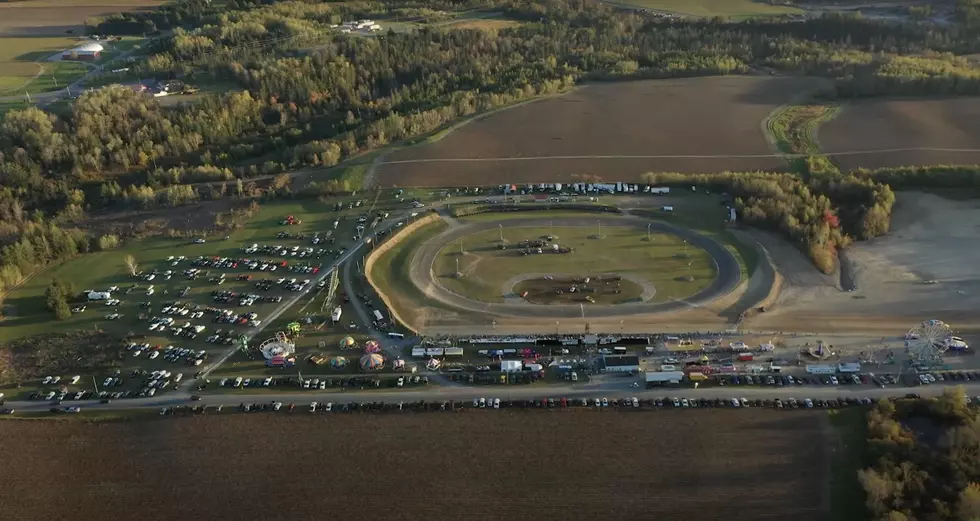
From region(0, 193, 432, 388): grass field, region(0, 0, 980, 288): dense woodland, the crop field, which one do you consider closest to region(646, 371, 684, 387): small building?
region(0, 193, 432, 388): grass field

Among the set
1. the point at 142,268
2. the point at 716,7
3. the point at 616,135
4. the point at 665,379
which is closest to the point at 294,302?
the point at 142,268

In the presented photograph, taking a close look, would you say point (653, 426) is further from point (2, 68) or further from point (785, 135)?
point (2, 68)

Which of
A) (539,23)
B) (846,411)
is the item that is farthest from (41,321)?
(539,23)

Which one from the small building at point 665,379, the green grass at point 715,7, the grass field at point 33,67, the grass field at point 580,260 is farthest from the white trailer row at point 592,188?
the green grass at point 715,7

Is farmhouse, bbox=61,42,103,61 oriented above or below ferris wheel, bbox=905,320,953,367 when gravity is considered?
above

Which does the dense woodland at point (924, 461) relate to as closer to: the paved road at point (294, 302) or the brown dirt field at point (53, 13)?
the paved road at point (294, 302)

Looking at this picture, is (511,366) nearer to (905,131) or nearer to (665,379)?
(665,379)

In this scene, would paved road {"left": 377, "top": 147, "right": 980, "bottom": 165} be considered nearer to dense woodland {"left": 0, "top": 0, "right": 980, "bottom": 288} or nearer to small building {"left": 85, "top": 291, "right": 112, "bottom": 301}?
dense woodland {"left": 0, "top": 0, "right": 980, "bottom": 288}
